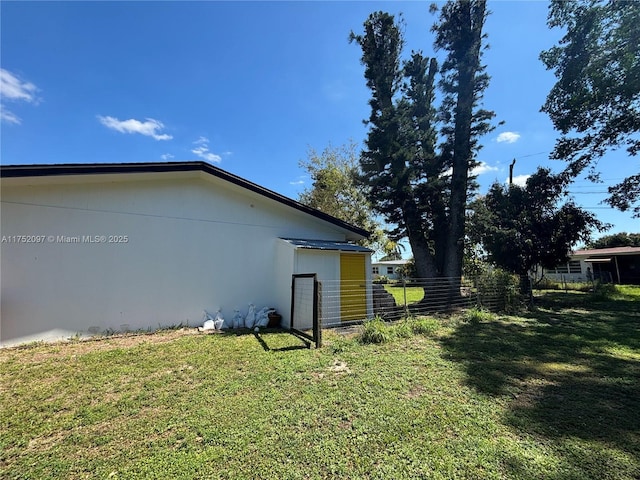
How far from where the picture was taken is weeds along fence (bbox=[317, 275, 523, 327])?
8.43 m

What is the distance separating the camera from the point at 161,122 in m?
10.7

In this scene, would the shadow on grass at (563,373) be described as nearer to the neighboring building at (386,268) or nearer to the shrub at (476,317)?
the shrub at (476,317)

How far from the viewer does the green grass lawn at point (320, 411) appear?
2.40 meters

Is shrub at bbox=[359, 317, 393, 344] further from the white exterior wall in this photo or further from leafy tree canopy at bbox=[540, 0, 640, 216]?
leafy tree canopy at bbox=[540, 0, 640, 216]

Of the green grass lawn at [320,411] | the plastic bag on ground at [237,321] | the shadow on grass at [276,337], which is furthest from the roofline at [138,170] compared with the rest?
the shadow on grass at [276,337]

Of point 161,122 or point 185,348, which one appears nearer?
point 185,348

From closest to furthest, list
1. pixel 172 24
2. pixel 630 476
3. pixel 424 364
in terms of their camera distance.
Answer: pixel 630 476 < pixel 424 364 < pixel 172 24

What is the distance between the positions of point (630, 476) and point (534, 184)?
1509cm

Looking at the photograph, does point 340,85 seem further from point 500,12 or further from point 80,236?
point 80,236

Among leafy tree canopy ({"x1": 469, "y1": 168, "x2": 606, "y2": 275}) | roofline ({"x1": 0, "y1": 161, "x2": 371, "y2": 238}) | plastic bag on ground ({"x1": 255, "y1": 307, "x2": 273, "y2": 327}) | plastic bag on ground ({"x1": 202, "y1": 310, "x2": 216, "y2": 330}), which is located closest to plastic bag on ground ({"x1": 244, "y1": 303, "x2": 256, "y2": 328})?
plastic bag on ground ({"x1": 255, "y1": 307, "x2": 273, "y2": 327})

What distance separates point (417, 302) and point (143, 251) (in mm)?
9194

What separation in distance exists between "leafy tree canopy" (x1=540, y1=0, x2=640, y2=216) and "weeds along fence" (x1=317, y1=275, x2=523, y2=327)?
6976 millimetres

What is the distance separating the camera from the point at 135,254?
720cm

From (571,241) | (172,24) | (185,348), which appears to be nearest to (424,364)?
(185,348)
